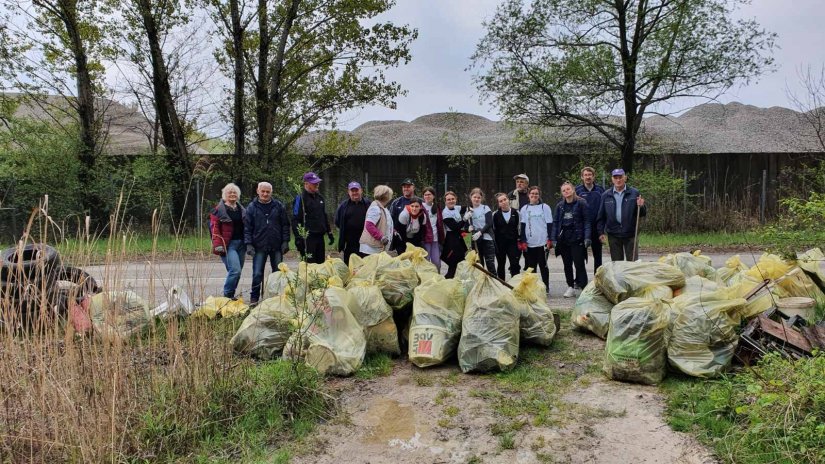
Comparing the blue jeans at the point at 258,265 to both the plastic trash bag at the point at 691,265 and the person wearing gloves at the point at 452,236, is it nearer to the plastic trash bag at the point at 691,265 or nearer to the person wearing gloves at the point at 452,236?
the person wearing gloves at the point at 452,236

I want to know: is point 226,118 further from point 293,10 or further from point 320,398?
point 320,398

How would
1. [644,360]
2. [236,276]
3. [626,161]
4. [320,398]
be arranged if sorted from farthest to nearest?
[626,161], [236,276], [644,360], [320,398]

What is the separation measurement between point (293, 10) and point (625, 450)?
13461mm

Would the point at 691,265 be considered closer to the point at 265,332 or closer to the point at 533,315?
the point at 533,315

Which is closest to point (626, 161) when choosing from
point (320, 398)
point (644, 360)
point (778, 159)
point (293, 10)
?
point (778, 159)

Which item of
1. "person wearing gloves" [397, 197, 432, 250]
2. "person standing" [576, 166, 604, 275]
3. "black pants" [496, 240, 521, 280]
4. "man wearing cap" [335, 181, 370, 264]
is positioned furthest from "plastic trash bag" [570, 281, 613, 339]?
"man wearing cap" [335, 181, 370, 264]

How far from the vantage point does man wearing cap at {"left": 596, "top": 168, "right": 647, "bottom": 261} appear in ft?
20.8

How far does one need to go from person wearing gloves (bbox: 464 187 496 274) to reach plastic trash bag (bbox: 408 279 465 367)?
240 cm

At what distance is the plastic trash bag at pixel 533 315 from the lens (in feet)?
14.5

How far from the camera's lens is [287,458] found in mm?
2840

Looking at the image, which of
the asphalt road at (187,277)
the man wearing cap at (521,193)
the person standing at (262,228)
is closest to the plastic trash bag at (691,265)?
the asphalt road at (187,277)

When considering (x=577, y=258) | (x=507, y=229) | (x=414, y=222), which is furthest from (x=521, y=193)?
(x=414, y=222)

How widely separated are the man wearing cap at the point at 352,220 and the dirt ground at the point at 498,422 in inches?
111

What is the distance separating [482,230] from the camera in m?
6.72
